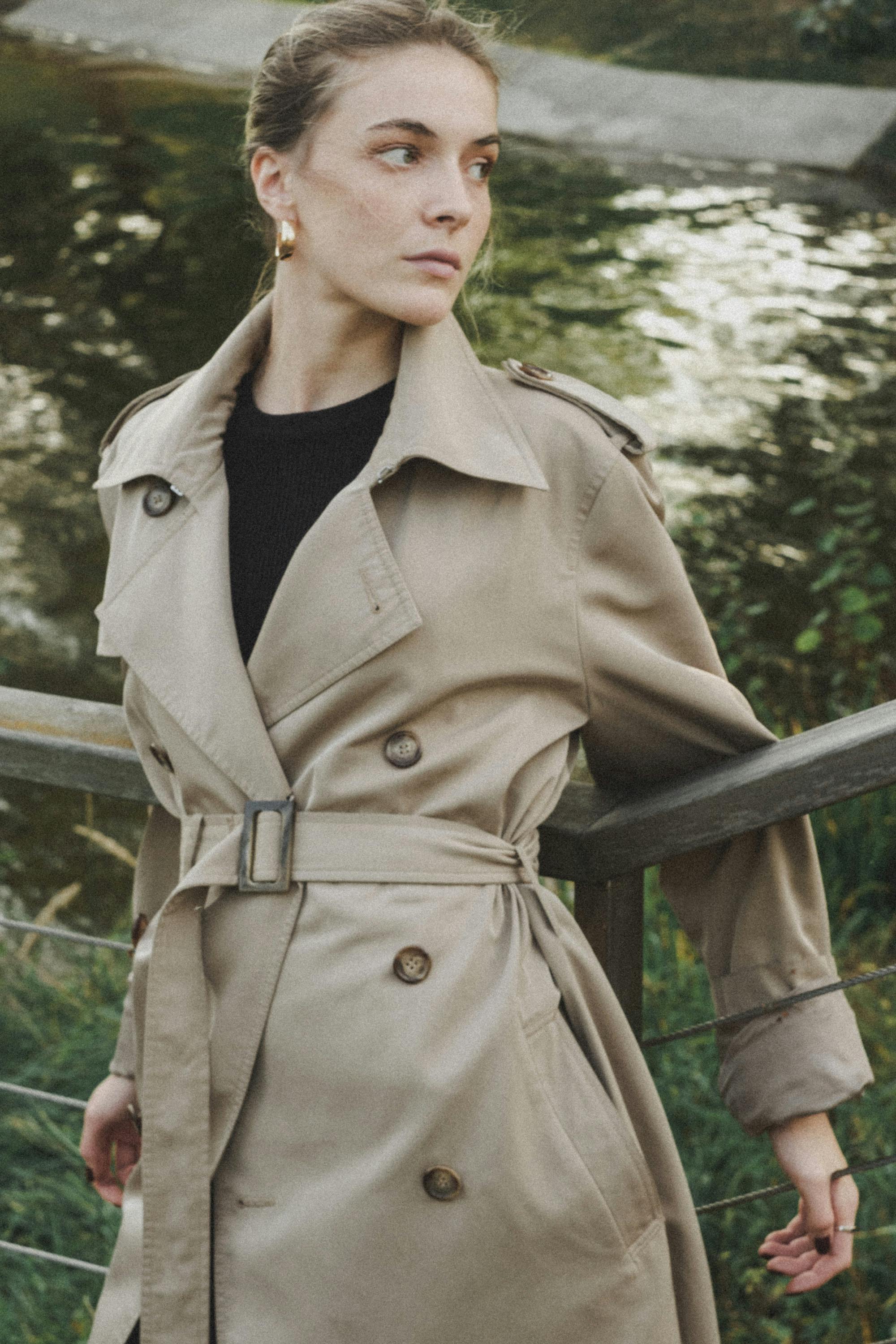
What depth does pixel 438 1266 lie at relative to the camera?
55.9 inches

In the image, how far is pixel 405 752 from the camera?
4.87 ft

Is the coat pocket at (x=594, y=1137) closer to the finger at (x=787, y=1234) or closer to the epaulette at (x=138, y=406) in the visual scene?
the finger at (x=787, y=1234)

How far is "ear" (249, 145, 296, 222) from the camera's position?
5.49ft

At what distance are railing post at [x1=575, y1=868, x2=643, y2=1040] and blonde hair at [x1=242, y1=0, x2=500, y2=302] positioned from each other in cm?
83

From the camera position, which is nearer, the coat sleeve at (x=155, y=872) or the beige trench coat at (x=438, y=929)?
the beige trench coat at (x=438, y=929)

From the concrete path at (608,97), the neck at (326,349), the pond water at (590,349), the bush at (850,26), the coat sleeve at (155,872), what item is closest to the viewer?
the neck at (326,349)

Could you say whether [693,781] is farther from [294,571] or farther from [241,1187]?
[241,1187]

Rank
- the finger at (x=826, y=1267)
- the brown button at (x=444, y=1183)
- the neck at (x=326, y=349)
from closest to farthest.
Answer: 1. the brown button at (x=444, y=1183)
2. the finger at (x=826, y=1267)
3. the neck at (x=326, y=349)

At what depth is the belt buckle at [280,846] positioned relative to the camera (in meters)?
1.50

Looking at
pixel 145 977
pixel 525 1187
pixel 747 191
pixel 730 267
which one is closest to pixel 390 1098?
pixel 525 1187

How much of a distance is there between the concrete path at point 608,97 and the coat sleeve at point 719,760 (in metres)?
7.86

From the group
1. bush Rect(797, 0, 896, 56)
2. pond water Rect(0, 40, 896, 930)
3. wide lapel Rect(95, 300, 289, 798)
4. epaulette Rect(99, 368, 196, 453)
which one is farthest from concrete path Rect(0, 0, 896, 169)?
wide lapel Rect(95, 300, 289, 798)

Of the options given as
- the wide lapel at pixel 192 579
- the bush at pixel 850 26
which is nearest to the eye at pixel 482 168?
the wide lapel at pixel 192 579

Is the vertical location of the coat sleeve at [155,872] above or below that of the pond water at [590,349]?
above
